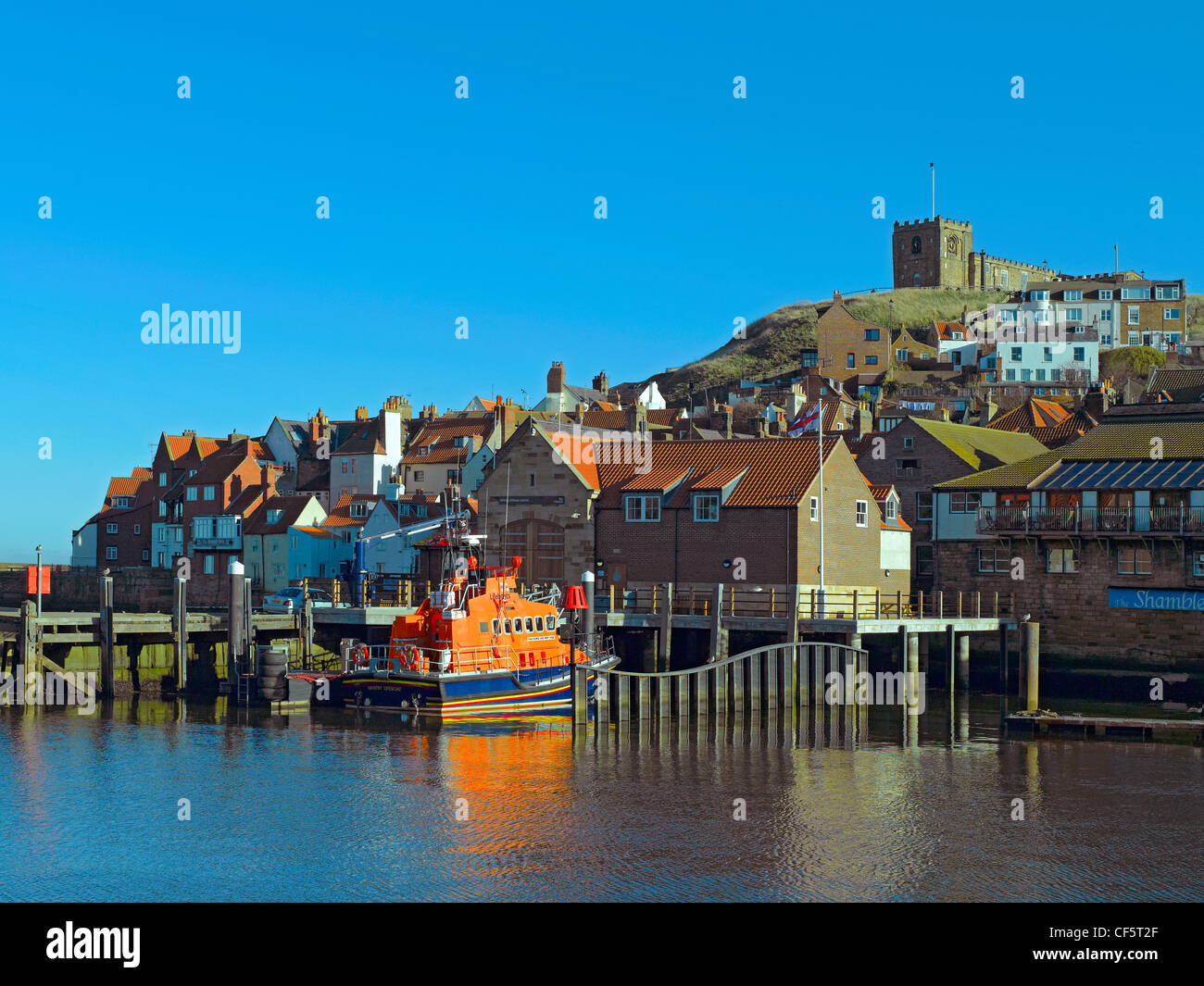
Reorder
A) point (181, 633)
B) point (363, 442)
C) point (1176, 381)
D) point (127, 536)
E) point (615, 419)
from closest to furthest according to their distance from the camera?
point (181, 633)
point (615, 419)
point (1176, 381)
point (363, 442)
point (127, 536)

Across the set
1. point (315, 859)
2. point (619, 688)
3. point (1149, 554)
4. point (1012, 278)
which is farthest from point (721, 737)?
point (1012, 278)

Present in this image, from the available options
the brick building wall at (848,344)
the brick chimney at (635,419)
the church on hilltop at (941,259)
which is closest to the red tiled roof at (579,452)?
the brick chimney at (635,419)

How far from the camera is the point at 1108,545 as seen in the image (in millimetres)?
52219

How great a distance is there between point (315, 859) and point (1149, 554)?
1399 inches

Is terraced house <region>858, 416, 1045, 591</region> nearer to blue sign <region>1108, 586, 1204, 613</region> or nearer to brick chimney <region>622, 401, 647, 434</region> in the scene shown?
blue sign <region>1108, 586, 1204, 613</region>

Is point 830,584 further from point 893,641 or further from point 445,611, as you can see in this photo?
point 445,611

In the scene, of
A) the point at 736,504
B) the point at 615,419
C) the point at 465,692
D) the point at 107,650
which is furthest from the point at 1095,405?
the point at 107,650

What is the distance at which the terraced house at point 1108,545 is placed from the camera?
50438 millimetres

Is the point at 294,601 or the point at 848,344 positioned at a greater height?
the point at 848,344

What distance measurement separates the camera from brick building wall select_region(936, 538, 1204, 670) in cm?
5012

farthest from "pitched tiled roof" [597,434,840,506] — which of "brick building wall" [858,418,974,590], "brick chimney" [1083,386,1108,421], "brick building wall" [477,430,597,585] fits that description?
"brick chimney" [1083,386,1108,421]

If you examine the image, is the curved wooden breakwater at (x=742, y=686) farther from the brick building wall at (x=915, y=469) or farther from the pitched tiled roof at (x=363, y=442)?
the pitched tiled roof at (x=363, y=442)

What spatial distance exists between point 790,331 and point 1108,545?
11804 centimetres

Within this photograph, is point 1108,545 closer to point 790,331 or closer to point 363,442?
point 363,442
